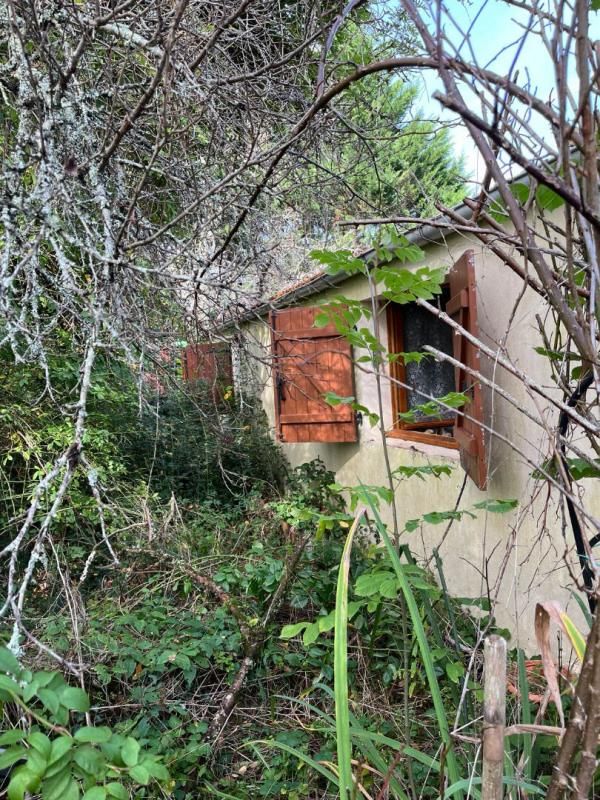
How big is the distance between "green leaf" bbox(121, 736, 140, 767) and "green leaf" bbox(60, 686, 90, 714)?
3.9 inches

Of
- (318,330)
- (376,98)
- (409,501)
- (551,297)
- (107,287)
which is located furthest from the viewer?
(318,330)

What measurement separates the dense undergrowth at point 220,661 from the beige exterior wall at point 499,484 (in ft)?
1.10

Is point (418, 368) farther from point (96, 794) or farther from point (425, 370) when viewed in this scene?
point (96, 794)

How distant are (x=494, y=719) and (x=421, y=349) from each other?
393cm

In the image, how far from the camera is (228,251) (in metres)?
3.53

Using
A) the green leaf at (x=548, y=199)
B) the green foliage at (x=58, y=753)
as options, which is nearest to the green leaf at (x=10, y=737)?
the green foliage at (x=58, y=753)

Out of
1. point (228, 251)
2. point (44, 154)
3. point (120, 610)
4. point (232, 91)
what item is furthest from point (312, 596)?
point (232, 91)

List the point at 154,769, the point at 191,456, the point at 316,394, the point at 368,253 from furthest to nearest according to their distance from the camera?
the point at 191,456, the point at 316,394, the point at 368,253, the point at 154,769

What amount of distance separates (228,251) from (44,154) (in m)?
1.62

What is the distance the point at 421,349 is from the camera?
445cm

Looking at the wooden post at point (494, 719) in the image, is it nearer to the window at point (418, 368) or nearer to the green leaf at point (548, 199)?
the green leaf at point (548, 199)

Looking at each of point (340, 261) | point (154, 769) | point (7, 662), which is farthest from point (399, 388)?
point (7, 662)

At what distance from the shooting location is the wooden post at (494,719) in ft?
2.24

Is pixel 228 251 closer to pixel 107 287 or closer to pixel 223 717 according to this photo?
pixel 107 287
